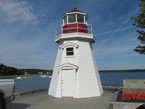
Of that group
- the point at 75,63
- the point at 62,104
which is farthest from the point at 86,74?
the point at 62,104

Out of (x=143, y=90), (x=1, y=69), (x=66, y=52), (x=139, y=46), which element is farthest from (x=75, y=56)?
(x=1, y=69)

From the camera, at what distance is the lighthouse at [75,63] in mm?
11727

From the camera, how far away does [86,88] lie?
11.7 m

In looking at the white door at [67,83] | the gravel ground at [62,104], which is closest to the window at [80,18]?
the white door at [67,83]

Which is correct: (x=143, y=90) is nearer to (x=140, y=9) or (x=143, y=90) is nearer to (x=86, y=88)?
(x=86, y=88)

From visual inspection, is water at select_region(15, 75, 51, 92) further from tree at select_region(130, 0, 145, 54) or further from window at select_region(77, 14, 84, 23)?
tree at select_region(130, 0, 145, 54)

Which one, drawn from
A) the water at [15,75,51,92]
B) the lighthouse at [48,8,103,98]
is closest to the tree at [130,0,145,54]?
the lighthouse at [48,8,103,98]

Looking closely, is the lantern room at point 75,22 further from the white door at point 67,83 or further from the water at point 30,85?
the water at point 30,85

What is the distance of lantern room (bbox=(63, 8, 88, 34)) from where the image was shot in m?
12.7

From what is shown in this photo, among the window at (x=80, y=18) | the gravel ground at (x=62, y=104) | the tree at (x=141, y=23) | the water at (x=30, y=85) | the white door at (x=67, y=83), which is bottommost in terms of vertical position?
the water at (x=30, y=85)

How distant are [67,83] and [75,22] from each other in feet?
17.1

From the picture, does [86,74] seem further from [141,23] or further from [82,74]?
[141,23]

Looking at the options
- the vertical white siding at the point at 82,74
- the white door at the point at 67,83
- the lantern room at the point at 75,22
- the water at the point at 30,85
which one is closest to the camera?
the vertical white siding at the point at 82,74

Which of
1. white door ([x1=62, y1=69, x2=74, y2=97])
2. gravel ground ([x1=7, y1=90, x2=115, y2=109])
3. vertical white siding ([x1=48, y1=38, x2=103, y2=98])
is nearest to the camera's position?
gravel ground ([x1=7, y1=90, x2=115, y2=109])
